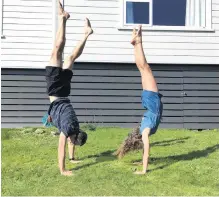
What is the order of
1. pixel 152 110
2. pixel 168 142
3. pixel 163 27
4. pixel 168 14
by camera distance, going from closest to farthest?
pixel 152 110 → pixel 168 142 → pixel 163 27 → pixel 168 14

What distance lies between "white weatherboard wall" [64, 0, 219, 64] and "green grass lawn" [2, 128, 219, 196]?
10.1 feet

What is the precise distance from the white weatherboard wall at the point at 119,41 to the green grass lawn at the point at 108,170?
3080mm

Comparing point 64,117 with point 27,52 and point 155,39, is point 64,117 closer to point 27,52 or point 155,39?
point 27,52

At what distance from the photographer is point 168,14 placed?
12.0 m

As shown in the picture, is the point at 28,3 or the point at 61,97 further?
the point at 28,3

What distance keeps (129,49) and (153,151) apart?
4.13 m

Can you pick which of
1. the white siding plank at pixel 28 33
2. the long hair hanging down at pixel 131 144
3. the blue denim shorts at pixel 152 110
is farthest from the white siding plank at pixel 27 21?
the blue denim shorts at pixel 152 110

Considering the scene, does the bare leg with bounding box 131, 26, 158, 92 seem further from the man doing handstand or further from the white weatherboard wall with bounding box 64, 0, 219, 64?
the white weatherboard wall with bounding box 64, 0, 219, 64

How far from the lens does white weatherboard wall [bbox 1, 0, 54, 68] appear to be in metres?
11.2

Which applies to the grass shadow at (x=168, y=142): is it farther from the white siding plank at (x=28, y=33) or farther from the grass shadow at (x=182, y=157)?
the white siding plank at (x=28, y=33)

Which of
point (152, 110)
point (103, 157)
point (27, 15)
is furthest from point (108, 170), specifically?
point (27, 15)

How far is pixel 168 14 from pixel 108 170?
668 cm

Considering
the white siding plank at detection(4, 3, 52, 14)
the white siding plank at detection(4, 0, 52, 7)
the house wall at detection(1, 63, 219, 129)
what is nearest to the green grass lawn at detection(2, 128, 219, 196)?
the house wall at detection(1, 63, 219, 129)

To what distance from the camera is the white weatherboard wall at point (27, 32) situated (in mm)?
11156
